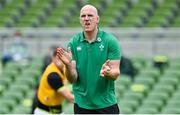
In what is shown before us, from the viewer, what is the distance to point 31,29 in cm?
2173

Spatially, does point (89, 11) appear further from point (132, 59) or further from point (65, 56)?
point (132, 59)

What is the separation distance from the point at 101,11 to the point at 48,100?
1040 centimetres

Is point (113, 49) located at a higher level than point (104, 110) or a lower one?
higher

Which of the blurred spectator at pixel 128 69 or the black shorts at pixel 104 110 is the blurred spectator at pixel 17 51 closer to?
the blurred spectator at pixel 128 69

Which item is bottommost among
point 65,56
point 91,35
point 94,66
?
point 94,66

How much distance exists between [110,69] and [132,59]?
26.6ft

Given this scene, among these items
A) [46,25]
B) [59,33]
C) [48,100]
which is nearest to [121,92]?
[48,100]

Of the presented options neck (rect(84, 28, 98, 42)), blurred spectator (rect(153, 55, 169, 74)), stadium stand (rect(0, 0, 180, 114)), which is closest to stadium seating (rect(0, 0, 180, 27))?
stadium stand (rect(0, 0, 180, 114))

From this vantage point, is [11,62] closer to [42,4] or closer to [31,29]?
[31,29]

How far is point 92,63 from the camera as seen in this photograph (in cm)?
1055

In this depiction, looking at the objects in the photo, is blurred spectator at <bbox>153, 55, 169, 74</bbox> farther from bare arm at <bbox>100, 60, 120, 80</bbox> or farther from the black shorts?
bare arm at <bbox>100, 60, 120, 80</bbox>

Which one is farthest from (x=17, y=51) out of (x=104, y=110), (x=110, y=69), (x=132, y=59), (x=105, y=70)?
(x=105, y=70)

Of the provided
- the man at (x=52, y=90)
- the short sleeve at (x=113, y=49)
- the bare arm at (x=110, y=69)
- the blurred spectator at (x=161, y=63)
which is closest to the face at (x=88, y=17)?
the short sleeve at (x=113, y=49)

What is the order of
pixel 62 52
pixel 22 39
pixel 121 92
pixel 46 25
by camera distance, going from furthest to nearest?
1. pixel 46 25
2. pixel 22 39
3. pixel 121 92
4. pixel 62 52
